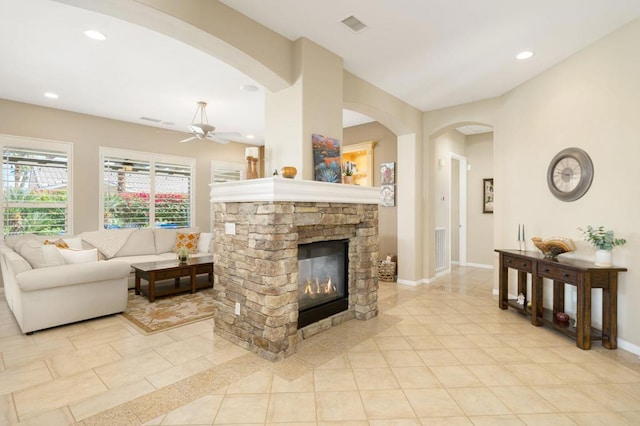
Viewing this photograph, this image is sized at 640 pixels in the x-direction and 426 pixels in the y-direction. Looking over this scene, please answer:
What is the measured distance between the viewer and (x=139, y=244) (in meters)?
5.79

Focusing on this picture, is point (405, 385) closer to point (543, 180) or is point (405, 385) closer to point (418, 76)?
point (543, 180)

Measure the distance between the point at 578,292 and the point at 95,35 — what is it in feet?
17.3

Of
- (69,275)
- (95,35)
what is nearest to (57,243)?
(69,275)

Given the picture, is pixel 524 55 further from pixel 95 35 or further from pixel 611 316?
pixel 95 35

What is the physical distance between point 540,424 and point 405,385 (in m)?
0.81

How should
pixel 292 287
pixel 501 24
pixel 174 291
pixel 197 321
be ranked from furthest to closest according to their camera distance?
pixel 174 291, pixel 197 321, pixel 501 24, pixel 292 287

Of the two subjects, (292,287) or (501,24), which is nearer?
(292,287)

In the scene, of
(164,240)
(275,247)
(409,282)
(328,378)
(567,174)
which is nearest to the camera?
(328,378)

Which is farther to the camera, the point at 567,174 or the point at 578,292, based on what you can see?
the point at 567,174

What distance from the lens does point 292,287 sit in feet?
9.09

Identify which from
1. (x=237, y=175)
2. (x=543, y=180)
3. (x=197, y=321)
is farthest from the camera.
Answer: (x=237, y=175)

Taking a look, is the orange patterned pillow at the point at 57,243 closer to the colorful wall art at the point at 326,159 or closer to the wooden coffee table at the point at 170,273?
the wooden coffee table at the point at 170,273

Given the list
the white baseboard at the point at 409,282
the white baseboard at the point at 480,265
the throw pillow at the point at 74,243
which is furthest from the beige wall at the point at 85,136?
the white baseboard at the point at 480,265

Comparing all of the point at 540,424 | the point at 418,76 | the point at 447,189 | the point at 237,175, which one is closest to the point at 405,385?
the point at 540,424
